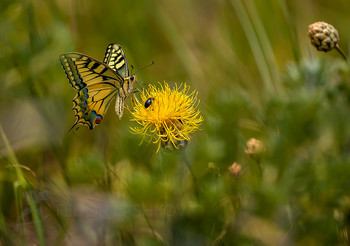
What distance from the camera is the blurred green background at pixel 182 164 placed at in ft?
5.10

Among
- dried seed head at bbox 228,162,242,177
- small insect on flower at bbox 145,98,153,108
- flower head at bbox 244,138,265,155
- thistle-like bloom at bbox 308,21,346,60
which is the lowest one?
dried seed head at bbox 228,162,242,177

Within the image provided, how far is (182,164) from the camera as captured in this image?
1759 millimetres

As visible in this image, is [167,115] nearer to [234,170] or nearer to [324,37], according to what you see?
[234,170]

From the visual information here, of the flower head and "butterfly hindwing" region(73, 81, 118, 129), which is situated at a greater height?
"butterfly hindwing" region(73, 81, 118, 129)

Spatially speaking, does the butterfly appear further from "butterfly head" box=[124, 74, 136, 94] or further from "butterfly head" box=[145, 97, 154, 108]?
"butterfly head" box=[145, 97, 154, 108]

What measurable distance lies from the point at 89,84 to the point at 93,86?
5cm

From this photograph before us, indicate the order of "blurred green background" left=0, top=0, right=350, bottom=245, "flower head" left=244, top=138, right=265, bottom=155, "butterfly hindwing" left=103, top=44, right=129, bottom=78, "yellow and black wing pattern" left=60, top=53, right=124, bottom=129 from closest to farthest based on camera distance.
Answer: "blurred green background" left=0, top=0, right=350, bottom=245 < "flower head" left=244, top=138, right=265, bottom=155 < "yellow and black wing pattern" left=60, top=53, right=124, bottom=129 < "butterfly hindwing" left=103, top=44, right=129, bottom=78

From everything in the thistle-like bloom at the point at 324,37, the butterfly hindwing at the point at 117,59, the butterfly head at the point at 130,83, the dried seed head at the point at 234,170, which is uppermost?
the butterfly hindwing at the point at 117,59

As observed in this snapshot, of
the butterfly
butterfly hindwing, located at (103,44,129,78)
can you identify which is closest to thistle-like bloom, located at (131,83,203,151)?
the butterfly

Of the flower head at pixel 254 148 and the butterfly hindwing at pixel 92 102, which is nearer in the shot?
the flower head at pixel 254 148

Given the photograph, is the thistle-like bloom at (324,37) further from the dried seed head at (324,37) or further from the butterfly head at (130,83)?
the butterfly head at (130,83)

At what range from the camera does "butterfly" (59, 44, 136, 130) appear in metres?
1.80


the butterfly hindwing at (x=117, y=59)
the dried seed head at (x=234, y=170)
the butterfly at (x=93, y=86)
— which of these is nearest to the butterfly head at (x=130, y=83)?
the butterfly at (x=93, y=86)

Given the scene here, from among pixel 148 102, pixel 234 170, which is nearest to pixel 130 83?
pixel 148 102
